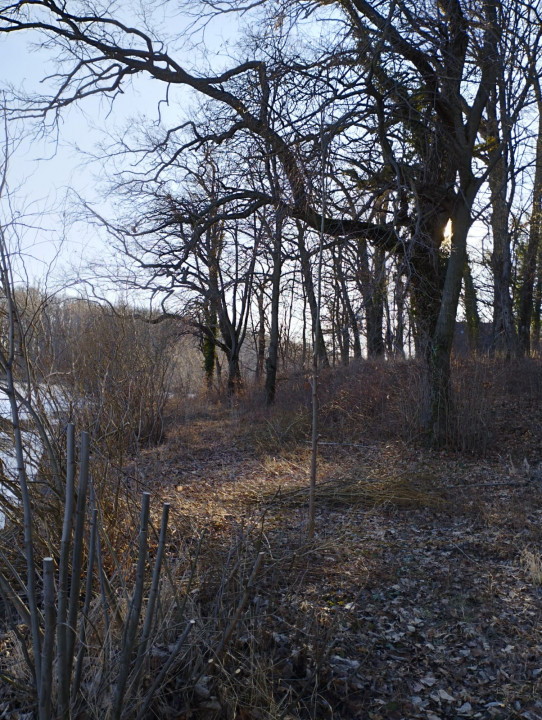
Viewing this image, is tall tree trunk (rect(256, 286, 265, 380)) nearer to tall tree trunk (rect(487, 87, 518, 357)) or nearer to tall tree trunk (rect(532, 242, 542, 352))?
tall tree trunk (rect(487, 87, 518, 357))

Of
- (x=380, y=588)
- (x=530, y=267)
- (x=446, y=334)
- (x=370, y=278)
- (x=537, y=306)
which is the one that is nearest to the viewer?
(x=380, y=588)

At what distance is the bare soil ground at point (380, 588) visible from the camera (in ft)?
10.7

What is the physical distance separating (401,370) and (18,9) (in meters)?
9.66

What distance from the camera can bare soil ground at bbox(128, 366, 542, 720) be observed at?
129 inches

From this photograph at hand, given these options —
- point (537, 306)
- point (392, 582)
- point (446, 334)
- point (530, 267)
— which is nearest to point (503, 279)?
point (530, 267)

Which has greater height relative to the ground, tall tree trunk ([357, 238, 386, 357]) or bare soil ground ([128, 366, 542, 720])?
tall tree trunk ([357, 238, 386, 357])

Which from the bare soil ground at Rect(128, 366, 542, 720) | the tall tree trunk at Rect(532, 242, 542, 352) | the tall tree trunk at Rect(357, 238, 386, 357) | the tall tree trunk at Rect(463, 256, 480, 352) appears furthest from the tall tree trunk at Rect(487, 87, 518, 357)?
the bare soil ground at Rect(128, 366, 542, 720)

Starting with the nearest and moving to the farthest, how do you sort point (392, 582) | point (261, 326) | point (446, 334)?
1. point (392, 582)
2. point (446, 334)
3. point (261, 326)

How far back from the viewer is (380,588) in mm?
4617

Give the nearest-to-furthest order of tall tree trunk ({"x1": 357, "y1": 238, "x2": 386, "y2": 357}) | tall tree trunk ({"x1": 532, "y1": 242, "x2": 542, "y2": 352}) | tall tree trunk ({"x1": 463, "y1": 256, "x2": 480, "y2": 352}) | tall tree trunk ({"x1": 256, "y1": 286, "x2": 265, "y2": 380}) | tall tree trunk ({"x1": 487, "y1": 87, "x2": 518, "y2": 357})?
1. tall tree trunk ({"x1": 357, "y1": 238, "x2": 386, "y2": 357})
2. tall tree trunk ({"x1": 487, "y1": 87, "x2": 518, "y2": 357})
3. tall tree trunk ({"x1": 532, "y1": 242, "x2": 542, "y2": 352})
4. tall tree trunk ({"x1": 463, "y1": 256, "x2": 480, "y2": 352})
5. tall tree trunk ({"x1": 256, "y1": 286, "x2": 265, "y2": 380})

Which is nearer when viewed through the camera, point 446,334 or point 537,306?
point 446,334

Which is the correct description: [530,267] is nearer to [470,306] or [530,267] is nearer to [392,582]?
[470,306]

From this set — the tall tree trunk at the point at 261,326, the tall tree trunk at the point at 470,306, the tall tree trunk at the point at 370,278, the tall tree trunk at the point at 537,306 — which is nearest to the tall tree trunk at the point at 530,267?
the tall tree trunk at the point at 537,306

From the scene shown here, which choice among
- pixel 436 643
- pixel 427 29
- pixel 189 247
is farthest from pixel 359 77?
pixel 436 643
